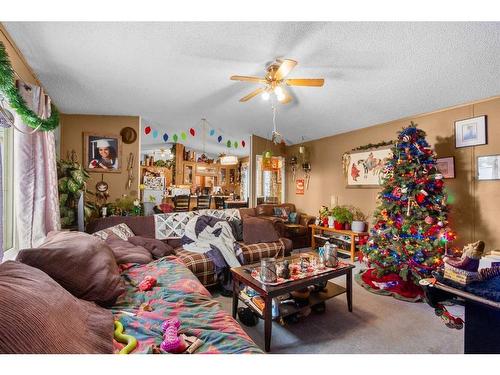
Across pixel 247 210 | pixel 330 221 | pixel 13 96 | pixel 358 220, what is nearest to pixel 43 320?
pixel 13 96

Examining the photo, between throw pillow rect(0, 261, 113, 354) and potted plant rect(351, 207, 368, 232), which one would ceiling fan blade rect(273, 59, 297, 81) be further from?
potted plant rect(351, 207, 368, 232)

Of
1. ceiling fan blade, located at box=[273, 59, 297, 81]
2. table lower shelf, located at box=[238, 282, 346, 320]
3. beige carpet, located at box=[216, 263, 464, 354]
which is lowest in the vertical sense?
beige carpet, located at box=[216, 263, 464, 354]

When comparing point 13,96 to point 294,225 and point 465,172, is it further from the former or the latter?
point 465,172

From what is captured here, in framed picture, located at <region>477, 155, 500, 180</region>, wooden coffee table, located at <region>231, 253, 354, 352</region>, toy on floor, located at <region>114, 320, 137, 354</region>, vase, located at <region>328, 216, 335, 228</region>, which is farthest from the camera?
vase, located at <region>328, 216, 335, 228</region>

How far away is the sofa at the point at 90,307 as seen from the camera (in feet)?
2.56

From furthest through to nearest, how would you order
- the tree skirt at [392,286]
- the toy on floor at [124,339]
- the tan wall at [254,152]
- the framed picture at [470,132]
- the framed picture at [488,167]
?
1. the tan wall at [254,152]
2. the framed picture at [470,132]
3. the framed picture at [488,167]
4. the tree skirt at [392,286]
5. the toy on floor at [124,339]

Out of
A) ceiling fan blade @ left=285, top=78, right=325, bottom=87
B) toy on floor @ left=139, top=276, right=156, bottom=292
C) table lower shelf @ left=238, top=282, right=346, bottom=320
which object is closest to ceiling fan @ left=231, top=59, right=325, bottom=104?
ceiling fan blade @ left=285, top=78, right=325, bottom=87

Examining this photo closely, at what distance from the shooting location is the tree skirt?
2541 mm

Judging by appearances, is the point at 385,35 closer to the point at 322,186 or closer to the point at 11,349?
the point at 11,349

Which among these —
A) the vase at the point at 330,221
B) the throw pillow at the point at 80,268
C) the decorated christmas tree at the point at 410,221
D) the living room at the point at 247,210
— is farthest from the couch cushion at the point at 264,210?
the throw pillow at the point at 80,268

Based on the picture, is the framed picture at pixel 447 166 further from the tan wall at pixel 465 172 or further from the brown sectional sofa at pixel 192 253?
the brown sectional sofa at pixel 192 253

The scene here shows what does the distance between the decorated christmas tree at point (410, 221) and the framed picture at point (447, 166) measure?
23.2 inches

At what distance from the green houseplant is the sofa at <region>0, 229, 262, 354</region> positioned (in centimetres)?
137
